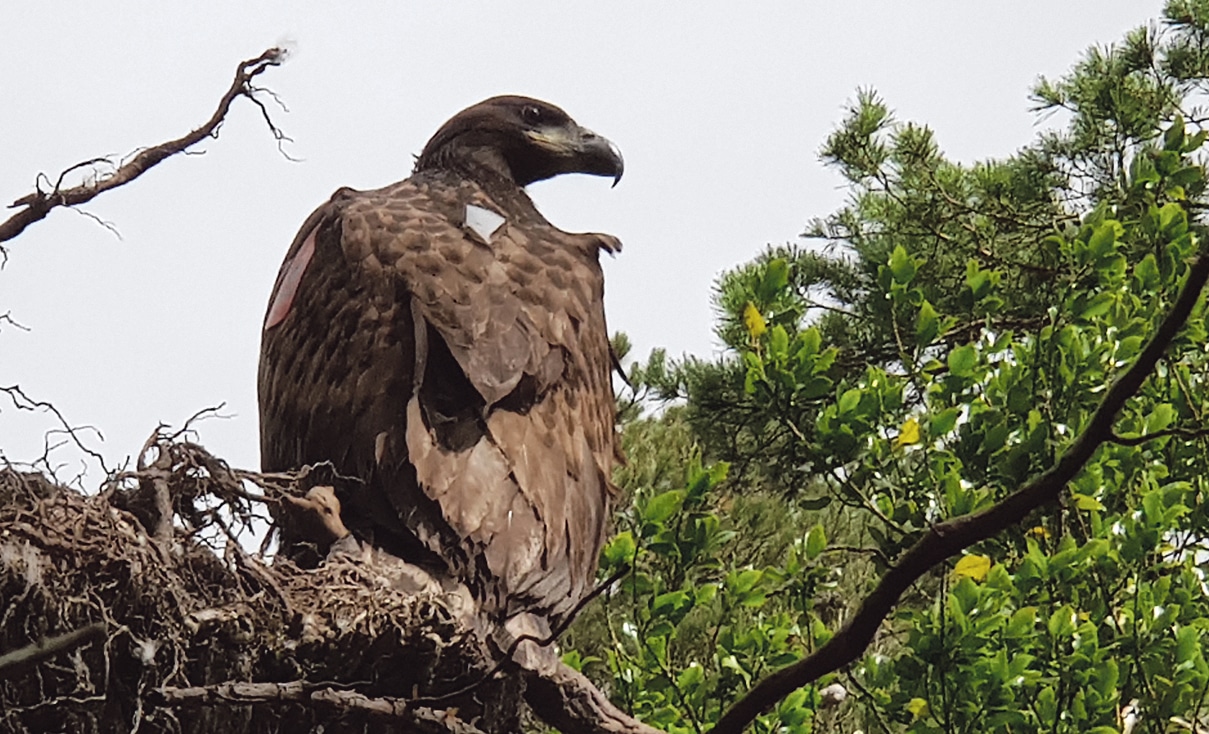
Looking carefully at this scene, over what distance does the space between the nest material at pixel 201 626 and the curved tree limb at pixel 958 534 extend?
A: 1.27ft

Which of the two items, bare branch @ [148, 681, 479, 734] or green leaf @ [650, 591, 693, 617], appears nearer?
bare branch @ [148, 681, 479, 734]

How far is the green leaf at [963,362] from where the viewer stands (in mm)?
2666

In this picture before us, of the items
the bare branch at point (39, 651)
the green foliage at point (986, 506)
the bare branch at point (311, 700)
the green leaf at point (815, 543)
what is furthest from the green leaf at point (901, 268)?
the bare branch at point (39, 651)

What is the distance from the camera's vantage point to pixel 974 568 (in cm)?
263

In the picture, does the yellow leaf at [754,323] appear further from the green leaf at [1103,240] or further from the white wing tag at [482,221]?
the green leaf at [1103,240]

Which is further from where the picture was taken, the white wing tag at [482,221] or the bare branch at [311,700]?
the white wing tag at [482,221]

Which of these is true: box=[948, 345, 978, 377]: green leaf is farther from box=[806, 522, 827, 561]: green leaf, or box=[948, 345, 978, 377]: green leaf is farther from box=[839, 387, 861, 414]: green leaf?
box=[806, 522, 827, 561]: green leaf

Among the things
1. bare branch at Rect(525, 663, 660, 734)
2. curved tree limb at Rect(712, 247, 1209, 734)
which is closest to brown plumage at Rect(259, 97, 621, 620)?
bare branch at Rect(525, 663, 660, 734)

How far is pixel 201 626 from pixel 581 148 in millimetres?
1751

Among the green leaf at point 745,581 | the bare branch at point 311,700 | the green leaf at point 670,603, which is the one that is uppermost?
the green leaf at point 745,581

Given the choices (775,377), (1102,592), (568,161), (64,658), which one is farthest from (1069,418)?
(64,658)

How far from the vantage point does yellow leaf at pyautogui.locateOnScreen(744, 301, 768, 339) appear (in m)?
2.62

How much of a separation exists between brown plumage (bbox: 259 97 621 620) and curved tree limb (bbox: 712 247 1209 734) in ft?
1.53

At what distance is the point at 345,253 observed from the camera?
270cm
